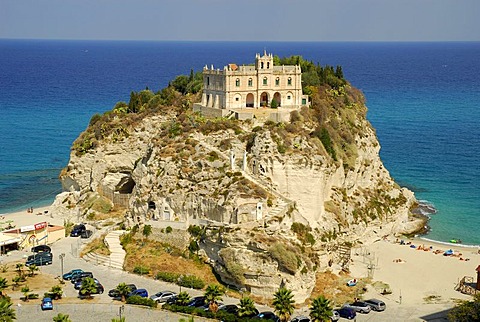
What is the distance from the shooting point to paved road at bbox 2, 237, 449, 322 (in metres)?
48.5

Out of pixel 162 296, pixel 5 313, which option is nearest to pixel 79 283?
pixel 162 296

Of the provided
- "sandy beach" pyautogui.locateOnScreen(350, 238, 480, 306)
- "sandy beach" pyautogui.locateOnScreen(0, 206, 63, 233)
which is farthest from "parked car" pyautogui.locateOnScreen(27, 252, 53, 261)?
"sandy beach" pyautogui.locateOnScreen(350, 238, 480, 306)

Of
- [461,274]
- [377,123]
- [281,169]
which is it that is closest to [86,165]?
[281,169]

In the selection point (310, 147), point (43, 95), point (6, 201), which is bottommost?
point (6, 201)

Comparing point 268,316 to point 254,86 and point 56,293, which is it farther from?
point 254,86

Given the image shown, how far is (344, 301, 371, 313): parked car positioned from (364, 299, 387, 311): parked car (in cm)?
52

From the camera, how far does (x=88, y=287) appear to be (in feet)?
167

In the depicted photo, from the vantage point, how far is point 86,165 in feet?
260

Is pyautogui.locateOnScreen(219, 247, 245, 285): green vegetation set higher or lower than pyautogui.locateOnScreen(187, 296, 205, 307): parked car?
higher

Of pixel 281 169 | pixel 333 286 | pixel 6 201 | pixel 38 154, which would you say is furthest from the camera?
pixel 38 154

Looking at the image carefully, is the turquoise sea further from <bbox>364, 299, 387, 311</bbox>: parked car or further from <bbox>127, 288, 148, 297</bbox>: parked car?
<bbox>127, 288, 148, 297</bbox>: parked car

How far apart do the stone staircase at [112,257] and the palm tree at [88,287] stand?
7.32 m

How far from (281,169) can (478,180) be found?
39.1 meters

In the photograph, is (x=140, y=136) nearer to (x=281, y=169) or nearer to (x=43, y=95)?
(x=281, y=169)
